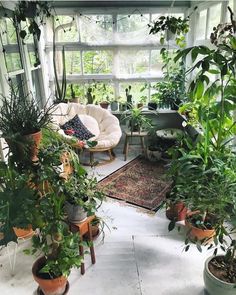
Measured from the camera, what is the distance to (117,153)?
4.22 m

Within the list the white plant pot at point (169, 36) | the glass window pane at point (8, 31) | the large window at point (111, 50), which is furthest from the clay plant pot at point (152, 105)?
the glass window pane at point (8, 31)

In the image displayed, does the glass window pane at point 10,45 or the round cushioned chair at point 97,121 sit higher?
the glass window pane at point 10,45

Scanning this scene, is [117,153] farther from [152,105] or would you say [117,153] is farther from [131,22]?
[131,22]

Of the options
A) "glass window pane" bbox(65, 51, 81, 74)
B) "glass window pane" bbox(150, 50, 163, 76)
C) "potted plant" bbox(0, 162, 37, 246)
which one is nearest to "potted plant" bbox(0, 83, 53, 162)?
"potted plant" bbox(0, 162, 37, 246)

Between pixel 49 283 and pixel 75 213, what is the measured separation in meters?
0.45

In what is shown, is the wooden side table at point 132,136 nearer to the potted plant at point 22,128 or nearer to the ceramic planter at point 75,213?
the ceramic planter at point 75,213

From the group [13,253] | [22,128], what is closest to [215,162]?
[22,128]

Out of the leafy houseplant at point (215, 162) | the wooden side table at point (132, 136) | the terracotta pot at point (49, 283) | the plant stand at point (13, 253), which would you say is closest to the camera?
the leafy houseplant at point (215, 162)

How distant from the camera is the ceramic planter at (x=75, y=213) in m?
1.74

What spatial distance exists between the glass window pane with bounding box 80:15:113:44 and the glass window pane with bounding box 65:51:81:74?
0.86 feet

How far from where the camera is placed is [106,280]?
1.89 meters

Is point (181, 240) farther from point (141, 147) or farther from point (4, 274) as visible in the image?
point (141, 147)

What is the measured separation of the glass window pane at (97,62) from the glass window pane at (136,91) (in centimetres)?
36

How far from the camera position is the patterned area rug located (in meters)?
2.92
